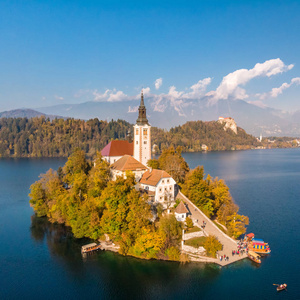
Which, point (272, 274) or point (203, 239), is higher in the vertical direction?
point (203, 239)

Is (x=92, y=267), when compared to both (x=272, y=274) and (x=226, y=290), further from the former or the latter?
(x=272, y=274)

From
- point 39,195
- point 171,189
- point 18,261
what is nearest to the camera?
point 18,261

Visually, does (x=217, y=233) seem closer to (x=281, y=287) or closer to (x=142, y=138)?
(x=281, y=287)

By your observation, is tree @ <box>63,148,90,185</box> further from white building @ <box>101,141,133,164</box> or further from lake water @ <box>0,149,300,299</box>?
lake water @ <box>0,149,300,299</box>

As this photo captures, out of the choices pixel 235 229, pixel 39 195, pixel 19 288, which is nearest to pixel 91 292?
pixel 19 288

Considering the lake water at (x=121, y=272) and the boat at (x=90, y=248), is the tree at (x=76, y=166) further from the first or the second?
the boat at (x=90, y=248)
